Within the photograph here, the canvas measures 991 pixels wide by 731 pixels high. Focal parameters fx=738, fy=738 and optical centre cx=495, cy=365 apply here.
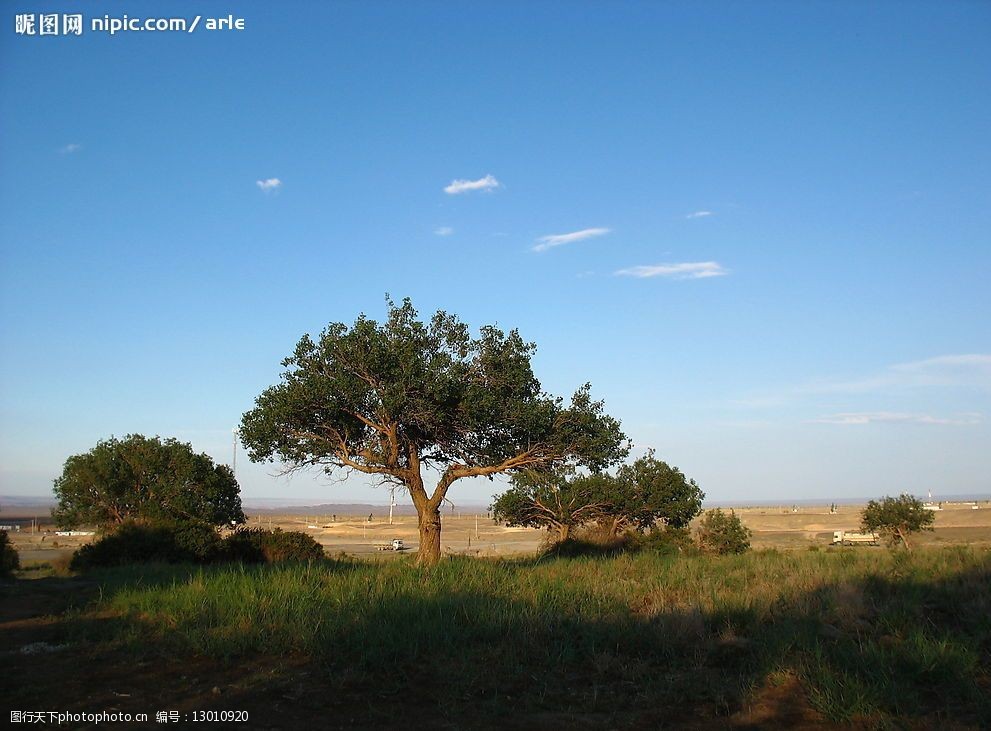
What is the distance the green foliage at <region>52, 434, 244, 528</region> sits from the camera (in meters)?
40.4

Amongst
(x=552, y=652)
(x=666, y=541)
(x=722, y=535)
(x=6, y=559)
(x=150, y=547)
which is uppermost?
(x=552, y=652)

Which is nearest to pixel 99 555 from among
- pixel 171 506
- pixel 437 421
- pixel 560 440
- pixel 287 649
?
pixel 171 506

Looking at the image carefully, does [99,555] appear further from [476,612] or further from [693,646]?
[693,646]

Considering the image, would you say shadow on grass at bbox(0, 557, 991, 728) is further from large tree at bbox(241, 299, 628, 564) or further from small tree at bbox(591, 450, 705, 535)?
small tree at bbox(591, 450, 705, 535)

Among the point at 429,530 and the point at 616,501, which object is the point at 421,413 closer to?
the point at 429,530

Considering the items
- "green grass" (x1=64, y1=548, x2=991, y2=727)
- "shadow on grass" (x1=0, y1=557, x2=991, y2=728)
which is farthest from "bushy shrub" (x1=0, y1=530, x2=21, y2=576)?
"shadow on grass" (x1=0, y1=557, x2=991, y2=728)

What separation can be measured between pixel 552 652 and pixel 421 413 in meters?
13.7

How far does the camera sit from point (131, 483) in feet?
135

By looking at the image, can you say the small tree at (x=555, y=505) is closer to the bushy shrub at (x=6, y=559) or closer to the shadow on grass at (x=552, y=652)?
the bushy shrub at (x=6, y=559)

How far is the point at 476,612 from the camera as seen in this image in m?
10.9

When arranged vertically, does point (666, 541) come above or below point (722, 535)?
above

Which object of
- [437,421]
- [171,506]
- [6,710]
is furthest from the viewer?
[171,506]

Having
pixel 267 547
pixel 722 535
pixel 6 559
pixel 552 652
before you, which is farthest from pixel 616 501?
pixel 552 652

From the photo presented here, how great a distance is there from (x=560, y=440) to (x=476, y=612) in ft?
47.7
